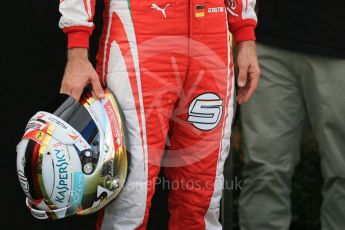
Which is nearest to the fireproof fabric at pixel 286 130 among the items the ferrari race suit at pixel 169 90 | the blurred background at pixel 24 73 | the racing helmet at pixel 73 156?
the ferrari race suit at pixel 169 90

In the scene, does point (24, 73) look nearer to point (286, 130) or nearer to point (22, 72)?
point (22, 72)

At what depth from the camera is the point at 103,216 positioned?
2.46 meters

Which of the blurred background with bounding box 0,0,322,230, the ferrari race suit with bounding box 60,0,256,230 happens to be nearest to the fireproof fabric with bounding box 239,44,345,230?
the ferrari race suit with bounding box 60,0,256,230

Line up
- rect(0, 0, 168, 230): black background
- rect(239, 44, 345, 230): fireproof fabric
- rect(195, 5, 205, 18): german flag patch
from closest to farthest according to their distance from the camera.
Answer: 1. rect(195, 5, 205, 18): german flag patch
2. rect(0, 0, 168, 230): black background
3. rect(239, 44, 345, 230): fireproof fabric

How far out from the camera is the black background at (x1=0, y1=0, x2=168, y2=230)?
262 cm

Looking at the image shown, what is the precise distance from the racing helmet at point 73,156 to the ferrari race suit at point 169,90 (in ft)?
0.20

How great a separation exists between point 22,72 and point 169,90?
56cm

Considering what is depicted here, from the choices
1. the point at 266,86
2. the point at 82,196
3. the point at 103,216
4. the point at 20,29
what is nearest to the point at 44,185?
the point at 82,196

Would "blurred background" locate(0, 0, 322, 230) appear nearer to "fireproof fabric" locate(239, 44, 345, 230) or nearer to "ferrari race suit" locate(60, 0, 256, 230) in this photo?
"ferrari race suit" locate(60, 0, 256, 230)

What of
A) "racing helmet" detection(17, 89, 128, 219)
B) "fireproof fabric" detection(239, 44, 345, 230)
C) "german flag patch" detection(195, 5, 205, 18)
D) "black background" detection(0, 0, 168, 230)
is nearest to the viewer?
"racing helmet" detection(17, 89, 128, 219)

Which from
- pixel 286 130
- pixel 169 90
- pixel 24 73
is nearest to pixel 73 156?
pixel 169 90

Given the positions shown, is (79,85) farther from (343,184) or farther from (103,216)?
(343,184)

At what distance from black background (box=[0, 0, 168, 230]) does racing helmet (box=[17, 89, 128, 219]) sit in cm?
39

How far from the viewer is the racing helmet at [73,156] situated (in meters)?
2.23
